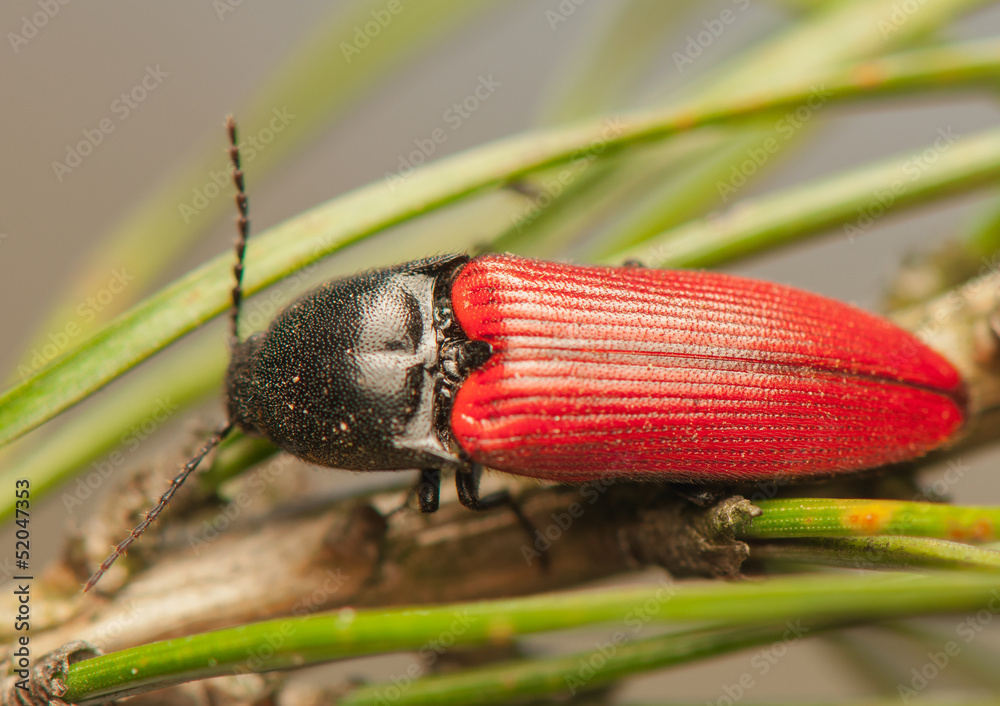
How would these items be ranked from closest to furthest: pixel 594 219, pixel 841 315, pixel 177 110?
pixel 841 315 → pixel 594 219 → pixel 177 110

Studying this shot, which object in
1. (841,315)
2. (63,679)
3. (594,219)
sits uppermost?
Answer: (594,219)

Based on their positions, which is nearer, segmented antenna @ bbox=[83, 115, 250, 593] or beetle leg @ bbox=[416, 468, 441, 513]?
segmented antenna @ bbox=[83, 115, 250, 593]

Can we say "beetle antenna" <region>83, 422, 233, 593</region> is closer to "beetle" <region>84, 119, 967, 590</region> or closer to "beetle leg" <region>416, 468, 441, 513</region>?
"beetle" <region>84, 119, 967, 590</region>

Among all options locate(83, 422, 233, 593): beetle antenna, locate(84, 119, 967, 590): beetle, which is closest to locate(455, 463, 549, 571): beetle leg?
locate(84, 119, 967, 590): beetle

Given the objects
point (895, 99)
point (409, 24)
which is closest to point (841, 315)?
point (895, 99)

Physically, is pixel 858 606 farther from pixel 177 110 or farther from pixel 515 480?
pixel 177 110

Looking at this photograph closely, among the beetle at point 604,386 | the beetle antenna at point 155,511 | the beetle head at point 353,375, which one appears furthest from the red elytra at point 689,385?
the beetle antenna at point 155,511

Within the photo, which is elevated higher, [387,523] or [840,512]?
[387,523]
